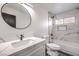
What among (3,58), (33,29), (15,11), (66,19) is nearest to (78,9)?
(66,19)

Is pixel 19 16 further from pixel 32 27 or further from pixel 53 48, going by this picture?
pixel 53 48

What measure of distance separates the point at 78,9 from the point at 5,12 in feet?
8.34

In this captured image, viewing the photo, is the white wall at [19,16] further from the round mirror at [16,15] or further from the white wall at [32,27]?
the white wall at [32,27]

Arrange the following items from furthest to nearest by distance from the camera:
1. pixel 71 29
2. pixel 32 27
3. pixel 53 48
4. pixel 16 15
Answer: pixel 71 29 < pixel 53 48 < pixel 32 27 < pixel 16 15

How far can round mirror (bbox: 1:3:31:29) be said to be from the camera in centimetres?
97

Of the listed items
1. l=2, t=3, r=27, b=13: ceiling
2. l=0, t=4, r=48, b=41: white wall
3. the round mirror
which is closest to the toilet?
l=0, t=4, r=48, b=41: white wall

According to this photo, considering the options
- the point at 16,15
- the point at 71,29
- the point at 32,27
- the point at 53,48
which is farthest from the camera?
the point at 71,29

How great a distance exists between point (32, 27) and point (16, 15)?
56cm

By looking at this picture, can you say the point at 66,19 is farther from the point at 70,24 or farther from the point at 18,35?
the point at 18,35

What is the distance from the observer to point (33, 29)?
1.52 metres

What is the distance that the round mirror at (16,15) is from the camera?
3.20ft

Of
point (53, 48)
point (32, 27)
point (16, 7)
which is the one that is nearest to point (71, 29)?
point (53, 48)

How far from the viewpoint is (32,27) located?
1.50 metres

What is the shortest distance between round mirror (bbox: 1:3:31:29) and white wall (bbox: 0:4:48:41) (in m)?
0.10
